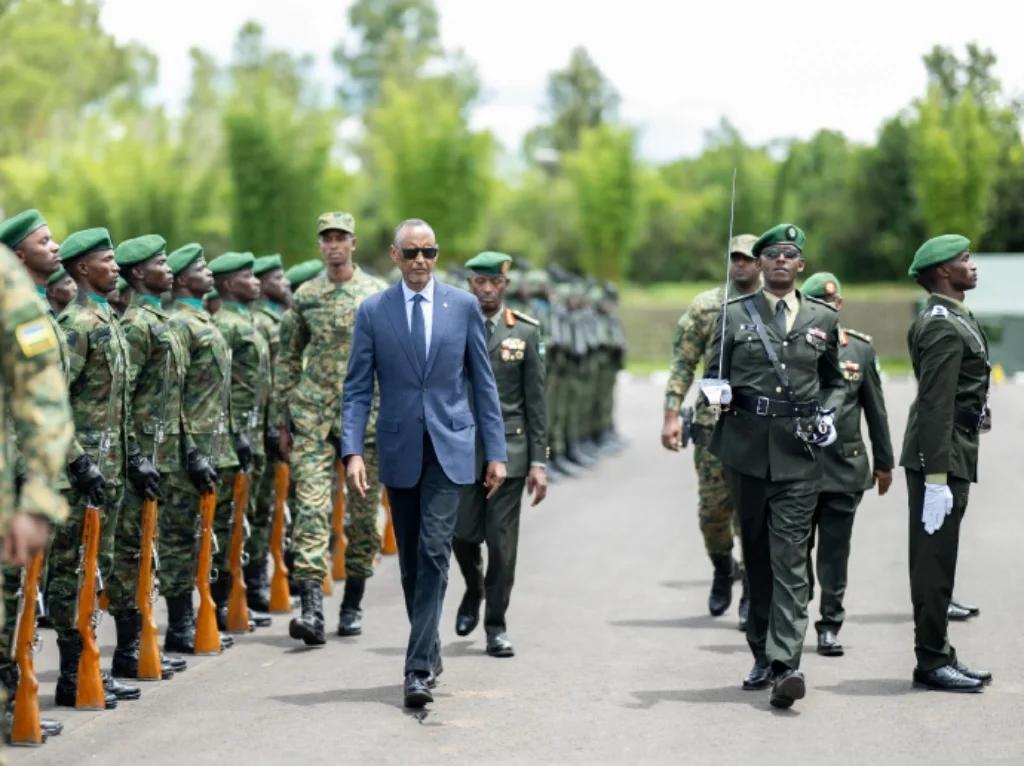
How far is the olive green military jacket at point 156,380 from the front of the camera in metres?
9.57

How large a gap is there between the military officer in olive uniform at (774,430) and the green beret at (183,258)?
323 cm

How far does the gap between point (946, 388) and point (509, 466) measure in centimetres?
252

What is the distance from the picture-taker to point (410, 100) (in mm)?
62000

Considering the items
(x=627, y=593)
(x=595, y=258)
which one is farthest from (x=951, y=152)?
(x=627, y=593)

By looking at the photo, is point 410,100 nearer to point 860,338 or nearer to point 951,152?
point 951,152

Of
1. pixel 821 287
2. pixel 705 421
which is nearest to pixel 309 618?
pixel 705 421

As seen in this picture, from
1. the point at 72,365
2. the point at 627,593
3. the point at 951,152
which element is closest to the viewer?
the point at 72,365

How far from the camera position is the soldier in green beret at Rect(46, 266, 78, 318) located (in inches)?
362

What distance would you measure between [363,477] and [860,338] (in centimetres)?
348

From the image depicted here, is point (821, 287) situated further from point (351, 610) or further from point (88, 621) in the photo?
point (88, 621)

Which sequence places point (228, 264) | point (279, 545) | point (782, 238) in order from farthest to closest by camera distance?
point (279, 545), point (228, 264), point (782, 238)

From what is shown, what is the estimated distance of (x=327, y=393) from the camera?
11.0m

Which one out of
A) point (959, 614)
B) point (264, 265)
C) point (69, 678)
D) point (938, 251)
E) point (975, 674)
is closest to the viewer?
point (69, 678)

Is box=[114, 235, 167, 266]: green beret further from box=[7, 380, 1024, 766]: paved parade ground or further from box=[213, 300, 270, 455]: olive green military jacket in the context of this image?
box=[7, 380, 1024, 766]: paved parade ground
